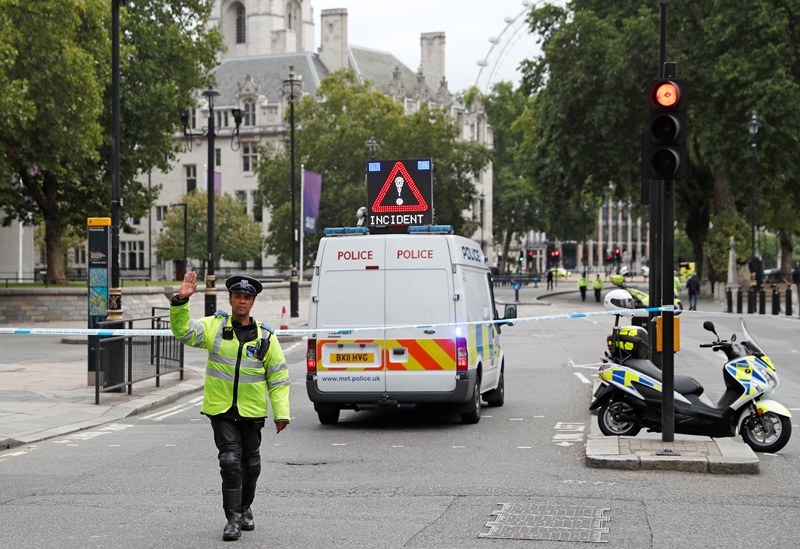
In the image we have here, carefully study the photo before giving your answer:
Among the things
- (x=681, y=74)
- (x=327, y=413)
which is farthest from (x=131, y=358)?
(x=681, y=74)

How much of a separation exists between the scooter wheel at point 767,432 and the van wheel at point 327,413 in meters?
4.80

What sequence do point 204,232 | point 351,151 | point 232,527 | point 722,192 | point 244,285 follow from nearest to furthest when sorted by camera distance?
point 232,527 → point 244,285 → point 722,192 → point 351,151 → point 204,232

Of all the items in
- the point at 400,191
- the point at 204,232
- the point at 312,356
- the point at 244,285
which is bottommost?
A: the point at 312,356

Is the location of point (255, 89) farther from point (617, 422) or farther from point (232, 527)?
point (232, 527)

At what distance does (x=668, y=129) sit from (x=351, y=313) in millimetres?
4568

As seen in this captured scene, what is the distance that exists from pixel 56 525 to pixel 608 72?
4547 cm

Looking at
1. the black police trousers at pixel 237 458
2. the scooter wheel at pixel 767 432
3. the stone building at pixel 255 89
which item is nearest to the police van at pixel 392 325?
the scooter wheel at pixel 767 432

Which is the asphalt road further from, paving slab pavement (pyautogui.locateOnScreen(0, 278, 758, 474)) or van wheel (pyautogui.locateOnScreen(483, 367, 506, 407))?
van wheel (pyautogui.locateOnScreen(483, 367, 506, 407))

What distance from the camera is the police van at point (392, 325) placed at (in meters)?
13.8

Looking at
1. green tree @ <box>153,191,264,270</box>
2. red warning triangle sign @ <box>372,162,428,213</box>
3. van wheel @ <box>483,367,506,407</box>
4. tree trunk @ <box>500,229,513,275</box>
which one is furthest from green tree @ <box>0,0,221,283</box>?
tree trunk @ <box>500,229,513,275</box>

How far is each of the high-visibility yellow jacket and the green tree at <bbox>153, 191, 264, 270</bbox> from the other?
7898 cm

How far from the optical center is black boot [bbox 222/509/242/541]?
772 centimetres

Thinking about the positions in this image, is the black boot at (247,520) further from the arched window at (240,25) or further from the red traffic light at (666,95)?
the arched window at (240,25)

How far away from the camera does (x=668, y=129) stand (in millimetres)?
11094
